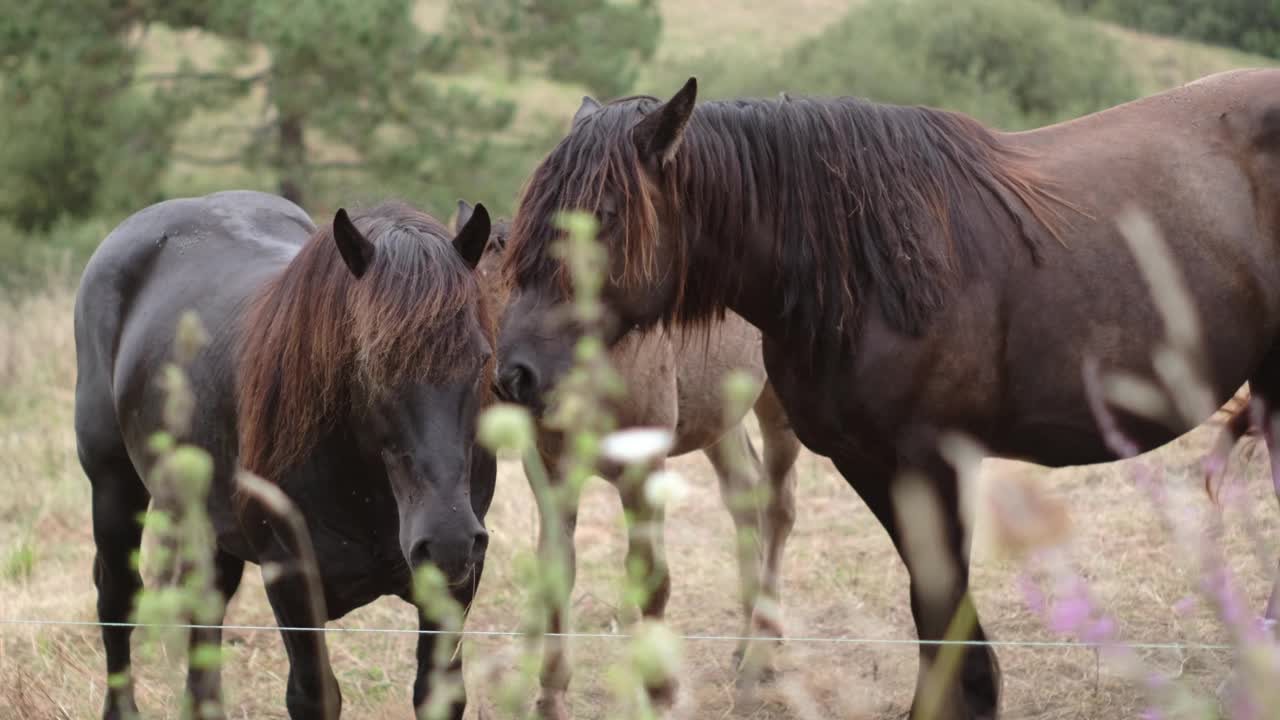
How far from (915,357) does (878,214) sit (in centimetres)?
38

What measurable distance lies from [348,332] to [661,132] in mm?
916

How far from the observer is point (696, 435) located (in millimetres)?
5188

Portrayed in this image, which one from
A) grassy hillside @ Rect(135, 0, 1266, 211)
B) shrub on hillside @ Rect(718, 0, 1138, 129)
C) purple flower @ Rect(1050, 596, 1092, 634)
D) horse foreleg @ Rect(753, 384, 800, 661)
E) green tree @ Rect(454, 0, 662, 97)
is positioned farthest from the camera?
shrub on hillside @ Rect(718, 0, 1138, 129)

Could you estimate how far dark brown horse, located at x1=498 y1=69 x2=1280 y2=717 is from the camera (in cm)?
334

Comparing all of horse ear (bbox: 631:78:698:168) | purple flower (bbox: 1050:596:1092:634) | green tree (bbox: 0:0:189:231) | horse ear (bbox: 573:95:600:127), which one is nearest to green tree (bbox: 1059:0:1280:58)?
horse ear (bbox: 573:95:600:127)

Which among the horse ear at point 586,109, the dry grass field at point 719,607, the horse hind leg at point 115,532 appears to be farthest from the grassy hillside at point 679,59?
the horse ear at point 586,109

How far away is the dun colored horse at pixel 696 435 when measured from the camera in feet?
14.3

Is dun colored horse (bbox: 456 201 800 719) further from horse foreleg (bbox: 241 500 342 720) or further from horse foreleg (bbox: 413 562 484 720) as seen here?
horse foreleg (bbox: 241 500 342 720)

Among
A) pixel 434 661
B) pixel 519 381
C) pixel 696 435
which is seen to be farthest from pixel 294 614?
pixel 696 435

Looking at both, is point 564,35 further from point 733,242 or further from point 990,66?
point 733,242

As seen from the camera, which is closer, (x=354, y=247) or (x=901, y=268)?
(x=354, y=247)

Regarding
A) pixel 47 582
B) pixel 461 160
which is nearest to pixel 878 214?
pixel 47 582

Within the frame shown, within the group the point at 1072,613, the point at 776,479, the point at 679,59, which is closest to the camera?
the point at 1072,613

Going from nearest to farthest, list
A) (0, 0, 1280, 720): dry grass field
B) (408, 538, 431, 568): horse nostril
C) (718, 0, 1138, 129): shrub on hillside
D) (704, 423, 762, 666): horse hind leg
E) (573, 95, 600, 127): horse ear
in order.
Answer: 1. (408, 538, 431, 568): horse nostril
2. (573, 95, 600, 127): horse ear
3. (0, 0, 1280, 720): dry grass field
4. (704, 423, 762, 666): horse hind leg
5. (718, 0, 1138, 129): shrub on hillside
